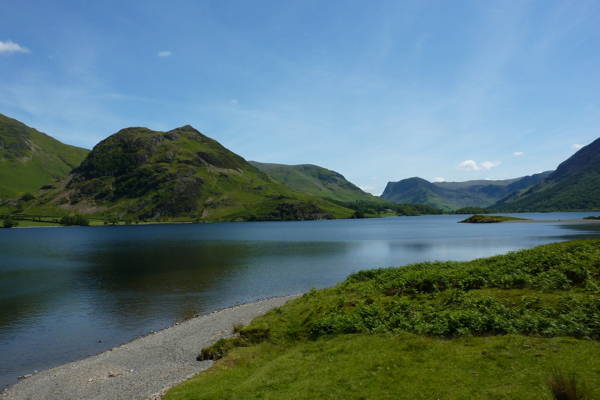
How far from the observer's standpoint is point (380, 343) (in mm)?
19812

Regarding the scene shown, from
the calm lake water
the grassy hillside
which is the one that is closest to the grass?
the grassy hillside

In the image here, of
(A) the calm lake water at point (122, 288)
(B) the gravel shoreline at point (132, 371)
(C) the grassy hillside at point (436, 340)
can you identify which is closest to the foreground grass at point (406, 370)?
(C) the grassy hillside at point (436, 340)

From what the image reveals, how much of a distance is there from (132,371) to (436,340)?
25601mm

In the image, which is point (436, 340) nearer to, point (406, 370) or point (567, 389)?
point (406, 370)

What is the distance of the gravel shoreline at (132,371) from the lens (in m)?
24.6

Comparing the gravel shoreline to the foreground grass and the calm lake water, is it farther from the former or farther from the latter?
the foreground grass

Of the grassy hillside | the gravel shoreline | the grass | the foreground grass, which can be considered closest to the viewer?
the grass

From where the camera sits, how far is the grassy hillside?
1402 cm

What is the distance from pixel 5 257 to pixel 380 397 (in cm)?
14419

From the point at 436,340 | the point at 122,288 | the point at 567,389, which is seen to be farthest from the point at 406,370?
the point at 122,288

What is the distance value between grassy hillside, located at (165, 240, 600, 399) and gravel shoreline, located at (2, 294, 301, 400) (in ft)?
12.5

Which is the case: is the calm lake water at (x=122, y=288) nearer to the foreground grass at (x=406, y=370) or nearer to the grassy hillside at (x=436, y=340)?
the grassy hillside at (x=436, y=340)

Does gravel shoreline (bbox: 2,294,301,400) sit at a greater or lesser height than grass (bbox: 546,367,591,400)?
lesser

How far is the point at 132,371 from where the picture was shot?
28.1 meters
